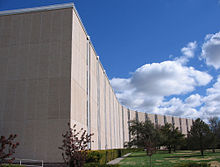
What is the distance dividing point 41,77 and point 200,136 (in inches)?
874

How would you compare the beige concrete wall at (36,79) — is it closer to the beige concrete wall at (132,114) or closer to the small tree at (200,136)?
the small tree at (200,136)

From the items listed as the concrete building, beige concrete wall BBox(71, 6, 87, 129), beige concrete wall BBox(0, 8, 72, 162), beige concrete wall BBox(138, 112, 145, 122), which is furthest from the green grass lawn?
beige concrete wall BBox(138, 112, 145, 122)

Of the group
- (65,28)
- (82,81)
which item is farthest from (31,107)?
(65,28)

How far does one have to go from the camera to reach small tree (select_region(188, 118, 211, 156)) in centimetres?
2877

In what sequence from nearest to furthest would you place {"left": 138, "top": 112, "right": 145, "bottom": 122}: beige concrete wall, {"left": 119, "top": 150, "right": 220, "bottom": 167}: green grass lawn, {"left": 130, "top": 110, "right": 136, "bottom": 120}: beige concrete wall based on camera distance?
{"left": 119, "top": 150, "right": 220, "bottom": 167}: green grass lawn
{"left": 130, "top": 110, "right": 136, "bottom": 120}: beige concrete wall
{"left": 138, "top": 112, "right": 145, "bottom": 122}: beige concrete wall

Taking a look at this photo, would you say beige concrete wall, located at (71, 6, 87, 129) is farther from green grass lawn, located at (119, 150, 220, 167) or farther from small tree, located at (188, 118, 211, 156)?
small tree, located at (188, 118, 211, 156)

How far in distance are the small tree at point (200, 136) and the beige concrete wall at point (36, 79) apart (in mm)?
19895

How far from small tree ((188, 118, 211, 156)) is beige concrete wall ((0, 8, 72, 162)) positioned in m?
19.9

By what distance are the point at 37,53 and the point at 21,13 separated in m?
4.24

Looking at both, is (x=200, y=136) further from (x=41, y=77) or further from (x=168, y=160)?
(x=41, y=77)

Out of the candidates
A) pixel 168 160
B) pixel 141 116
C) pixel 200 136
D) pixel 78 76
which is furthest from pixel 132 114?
pixel 78 76

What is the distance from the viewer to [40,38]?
18.9 meters

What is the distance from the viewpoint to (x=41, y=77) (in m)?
17.8

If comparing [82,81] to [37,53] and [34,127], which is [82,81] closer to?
[37,53]
